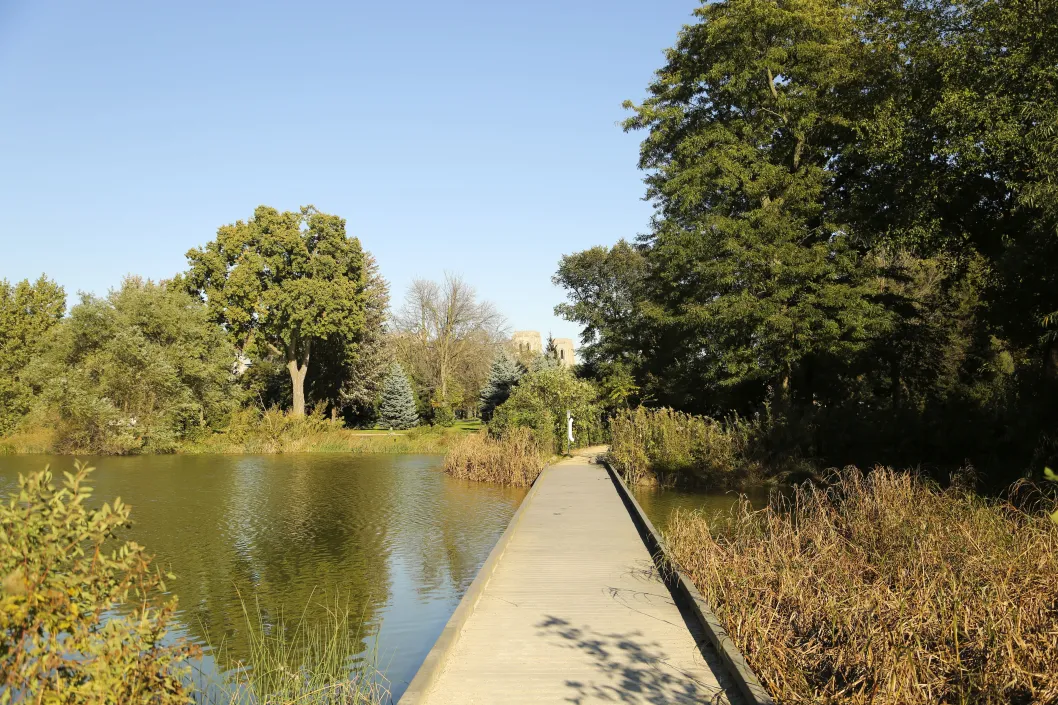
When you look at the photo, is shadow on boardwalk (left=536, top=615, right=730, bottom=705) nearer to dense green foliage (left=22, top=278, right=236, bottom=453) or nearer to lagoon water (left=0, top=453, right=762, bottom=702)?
lagoon water (left=0, top=453, right=762, bottom=702)

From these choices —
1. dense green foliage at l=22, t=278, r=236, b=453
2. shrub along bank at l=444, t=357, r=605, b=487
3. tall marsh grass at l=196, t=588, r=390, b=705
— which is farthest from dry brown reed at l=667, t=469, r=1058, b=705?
dense green foliage at l=22, t=278, r=236, b=453

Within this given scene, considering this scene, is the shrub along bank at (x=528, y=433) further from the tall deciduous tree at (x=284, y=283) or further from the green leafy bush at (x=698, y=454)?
the tall deciduous tree at (x=284, y=283)

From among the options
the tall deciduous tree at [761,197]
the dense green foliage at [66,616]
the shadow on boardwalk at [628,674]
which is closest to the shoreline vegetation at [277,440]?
the tall deciduous tree at [761,197]

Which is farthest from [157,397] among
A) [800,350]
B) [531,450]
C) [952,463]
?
[952,463]

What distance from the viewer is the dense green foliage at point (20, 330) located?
32.2 m

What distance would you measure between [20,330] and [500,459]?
2809 cm

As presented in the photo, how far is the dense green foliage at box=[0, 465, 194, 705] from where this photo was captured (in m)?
3.28

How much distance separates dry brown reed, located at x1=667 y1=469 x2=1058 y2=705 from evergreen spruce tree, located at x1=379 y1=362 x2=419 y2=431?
110ft

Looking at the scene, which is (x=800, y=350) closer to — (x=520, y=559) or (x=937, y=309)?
(x=937, y=309)

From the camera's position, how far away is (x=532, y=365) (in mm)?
44281

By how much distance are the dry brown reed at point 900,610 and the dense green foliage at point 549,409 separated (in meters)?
15.4

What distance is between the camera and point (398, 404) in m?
40.4

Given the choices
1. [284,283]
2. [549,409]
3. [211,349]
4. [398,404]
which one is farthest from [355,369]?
[549,409]

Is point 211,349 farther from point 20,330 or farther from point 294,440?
point 20,330
